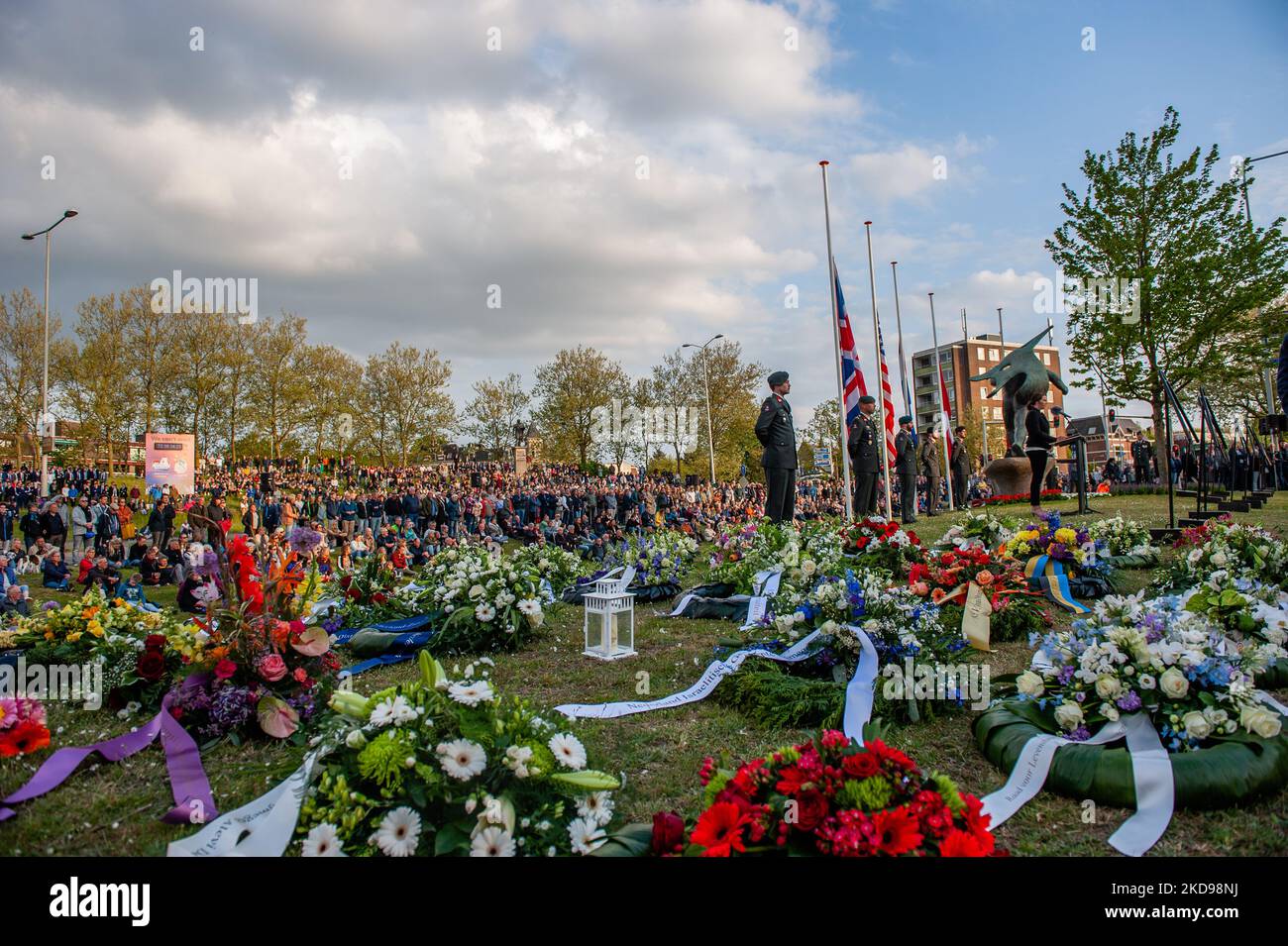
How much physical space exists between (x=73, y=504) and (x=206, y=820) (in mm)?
23341

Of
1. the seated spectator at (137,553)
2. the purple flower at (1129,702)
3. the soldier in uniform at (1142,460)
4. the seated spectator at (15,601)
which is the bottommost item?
the purple flower at (1129,702)

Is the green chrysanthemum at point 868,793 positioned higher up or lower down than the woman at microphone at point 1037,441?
lower down

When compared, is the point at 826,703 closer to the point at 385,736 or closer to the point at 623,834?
the point at 623,834

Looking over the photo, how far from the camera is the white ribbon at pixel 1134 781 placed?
10.5 feet

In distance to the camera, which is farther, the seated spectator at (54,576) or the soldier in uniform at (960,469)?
the soldier in uniform at (960,469)

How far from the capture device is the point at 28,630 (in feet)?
23.2

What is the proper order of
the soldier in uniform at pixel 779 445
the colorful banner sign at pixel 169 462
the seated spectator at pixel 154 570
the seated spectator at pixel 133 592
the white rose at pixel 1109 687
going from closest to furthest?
the white rose at pixel 1109 687, the seated spectator at pixel 133 592, the soldier in uniform at pixel 779 445, the seated spectator at pixel 154 570, the colorful banner sign at pixel 169 462

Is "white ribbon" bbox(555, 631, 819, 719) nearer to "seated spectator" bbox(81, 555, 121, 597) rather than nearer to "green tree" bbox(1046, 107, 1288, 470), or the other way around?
"seated spectator" bbox(81, 555, 121, 597)

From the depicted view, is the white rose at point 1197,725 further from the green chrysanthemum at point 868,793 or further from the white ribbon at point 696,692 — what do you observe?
the white ribbon at point 696,692

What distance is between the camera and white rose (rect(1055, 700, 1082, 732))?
12.9 feet

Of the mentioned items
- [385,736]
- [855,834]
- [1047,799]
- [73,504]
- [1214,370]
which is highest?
[1214,370]

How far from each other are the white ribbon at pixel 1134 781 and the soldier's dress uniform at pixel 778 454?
26.8 feet

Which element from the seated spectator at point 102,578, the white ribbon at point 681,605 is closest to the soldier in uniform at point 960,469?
the white ribbon at point 681,605
